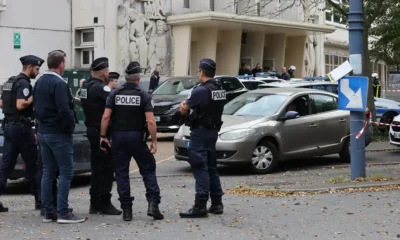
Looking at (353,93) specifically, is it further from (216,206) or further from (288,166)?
(288,166)

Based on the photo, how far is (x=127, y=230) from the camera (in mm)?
8047

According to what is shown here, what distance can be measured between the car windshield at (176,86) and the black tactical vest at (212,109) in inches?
491

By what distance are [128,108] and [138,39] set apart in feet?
75.4

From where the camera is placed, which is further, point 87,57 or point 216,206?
point 87,57

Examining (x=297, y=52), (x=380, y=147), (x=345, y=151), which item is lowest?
(x=380, y=147)

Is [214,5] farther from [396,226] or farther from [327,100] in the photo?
[396,226]

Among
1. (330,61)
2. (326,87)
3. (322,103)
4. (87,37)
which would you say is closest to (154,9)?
(87,37)

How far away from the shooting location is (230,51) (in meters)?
36.8

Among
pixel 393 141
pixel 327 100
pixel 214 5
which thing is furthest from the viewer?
pixel 214 5

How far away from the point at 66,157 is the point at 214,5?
29.8 meters

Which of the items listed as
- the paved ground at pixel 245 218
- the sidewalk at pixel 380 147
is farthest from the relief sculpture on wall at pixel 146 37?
the paved ground at pixel 245 218

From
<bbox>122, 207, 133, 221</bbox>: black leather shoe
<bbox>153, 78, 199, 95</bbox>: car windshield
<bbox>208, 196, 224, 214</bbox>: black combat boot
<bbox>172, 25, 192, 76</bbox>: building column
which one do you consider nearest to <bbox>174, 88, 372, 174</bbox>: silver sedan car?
<bbox>208, 196, 224, 214</bbox>: black combat boot

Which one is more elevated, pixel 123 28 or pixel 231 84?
pixel 123 28

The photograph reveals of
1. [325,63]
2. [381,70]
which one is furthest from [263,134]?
[381,70]
